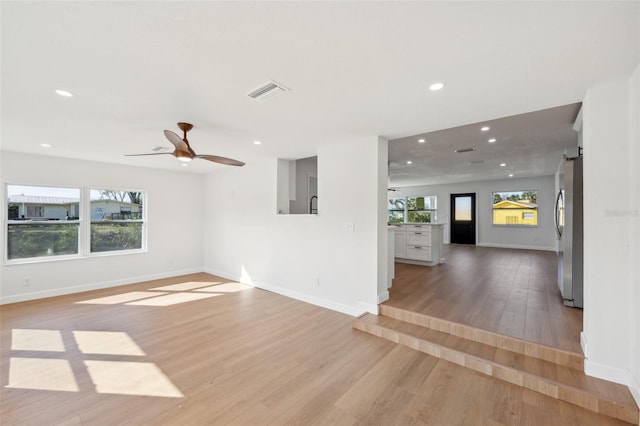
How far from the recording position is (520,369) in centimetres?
233

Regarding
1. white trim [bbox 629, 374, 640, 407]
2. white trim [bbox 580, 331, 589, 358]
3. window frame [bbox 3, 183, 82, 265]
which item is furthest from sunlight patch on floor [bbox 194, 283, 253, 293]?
white trim [bbox 629, 374, 640, 407]

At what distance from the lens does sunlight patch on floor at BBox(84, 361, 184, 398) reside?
2205mm

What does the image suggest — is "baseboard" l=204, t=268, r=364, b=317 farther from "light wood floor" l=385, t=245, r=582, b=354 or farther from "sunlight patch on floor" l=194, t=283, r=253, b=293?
"light wood floor" l=385, t=245, r=582, b=354

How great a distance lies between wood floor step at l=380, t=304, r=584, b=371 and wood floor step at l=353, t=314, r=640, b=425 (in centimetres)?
4

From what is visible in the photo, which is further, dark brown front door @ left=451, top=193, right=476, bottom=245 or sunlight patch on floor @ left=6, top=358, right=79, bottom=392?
dark brown front door @ left=451, top=193, right=476, bottom=245

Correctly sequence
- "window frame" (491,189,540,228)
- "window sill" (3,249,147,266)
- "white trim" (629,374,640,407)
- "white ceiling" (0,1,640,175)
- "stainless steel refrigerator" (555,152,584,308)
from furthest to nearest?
"window frame" (491,189,540,228)
"window sill" (3,249,147,266)
"stainless steel refrigerator" (555,152,584,308)
"white trim" (629,374,640,407)
"white ceiling" (0,1,640,175)

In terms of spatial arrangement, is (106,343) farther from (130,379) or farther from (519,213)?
(519,213)

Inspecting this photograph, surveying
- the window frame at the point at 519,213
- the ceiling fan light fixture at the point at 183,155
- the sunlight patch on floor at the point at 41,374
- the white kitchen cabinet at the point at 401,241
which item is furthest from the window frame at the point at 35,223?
the window frame at the point at 519,213

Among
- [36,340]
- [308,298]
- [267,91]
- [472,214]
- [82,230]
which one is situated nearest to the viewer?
[267,91]

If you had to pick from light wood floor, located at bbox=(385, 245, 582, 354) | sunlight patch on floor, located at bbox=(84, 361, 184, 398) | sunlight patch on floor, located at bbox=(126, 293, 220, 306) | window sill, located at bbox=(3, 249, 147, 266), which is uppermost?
window sill, located at bbox=(3, 249, 147, 266)

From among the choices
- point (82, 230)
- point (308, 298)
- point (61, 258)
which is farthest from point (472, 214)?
point (61, 258)

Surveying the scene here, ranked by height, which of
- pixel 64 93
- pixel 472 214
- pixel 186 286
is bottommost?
pixel 186 286

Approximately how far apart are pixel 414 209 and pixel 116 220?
32.4 ft

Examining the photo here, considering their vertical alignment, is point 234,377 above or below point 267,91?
below
